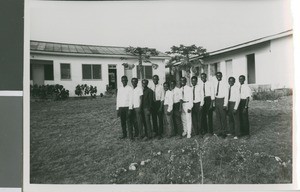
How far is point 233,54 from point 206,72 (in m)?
0.33

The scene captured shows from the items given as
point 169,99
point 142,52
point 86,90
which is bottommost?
point 169,99

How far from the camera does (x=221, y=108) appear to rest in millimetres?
3449

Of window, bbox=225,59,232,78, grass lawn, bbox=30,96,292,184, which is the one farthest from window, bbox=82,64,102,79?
window, bbox=225,59,232,78

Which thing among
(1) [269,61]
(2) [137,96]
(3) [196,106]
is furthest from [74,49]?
(1) [269,61]

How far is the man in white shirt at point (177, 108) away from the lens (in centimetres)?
345

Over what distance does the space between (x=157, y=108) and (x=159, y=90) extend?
0.60 ft

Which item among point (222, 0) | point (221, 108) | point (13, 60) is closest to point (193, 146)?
point (221, 108)

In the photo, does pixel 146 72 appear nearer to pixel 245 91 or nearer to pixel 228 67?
pixel 228 67

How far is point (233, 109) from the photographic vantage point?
11.2 ft

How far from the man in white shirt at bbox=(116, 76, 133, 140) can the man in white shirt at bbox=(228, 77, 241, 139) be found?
3.26ft

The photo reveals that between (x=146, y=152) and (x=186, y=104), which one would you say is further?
(x=186, y=104)

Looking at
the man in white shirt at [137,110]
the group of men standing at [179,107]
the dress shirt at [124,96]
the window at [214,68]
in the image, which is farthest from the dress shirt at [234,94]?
the dress shirt at [124,96]

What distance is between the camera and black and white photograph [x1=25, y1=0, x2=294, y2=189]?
334cm

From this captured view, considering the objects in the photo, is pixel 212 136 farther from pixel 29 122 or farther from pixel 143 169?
pixel 29 122
